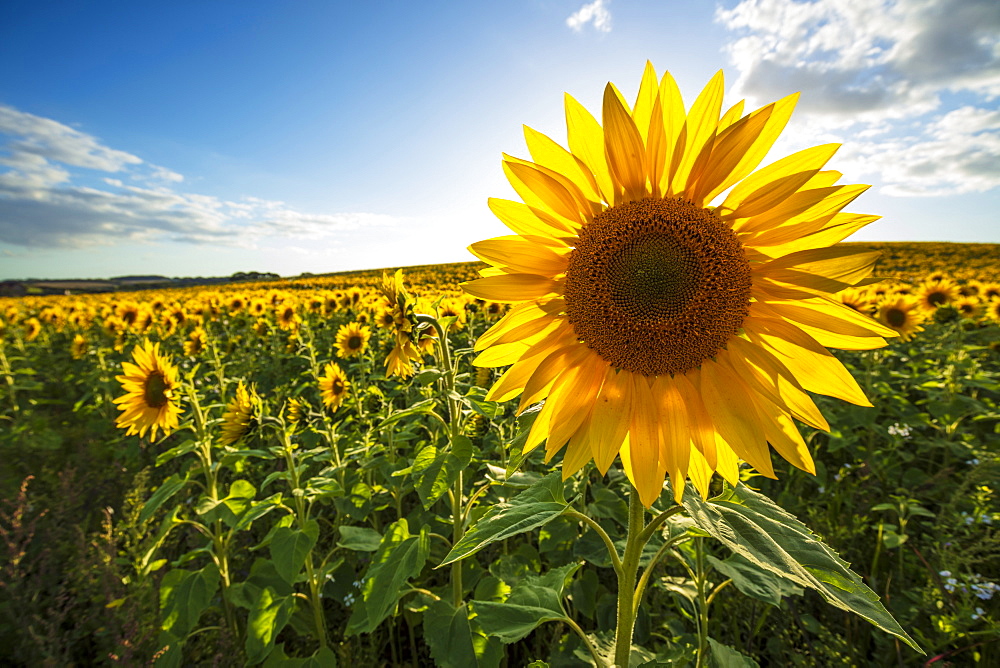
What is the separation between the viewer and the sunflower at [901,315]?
18.3 feet

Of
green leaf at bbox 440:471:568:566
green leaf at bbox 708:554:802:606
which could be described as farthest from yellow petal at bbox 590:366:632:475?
green leaf at bbox 708:554:802:606

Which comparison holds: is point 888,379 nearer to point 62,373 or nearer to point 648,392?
point 648,392

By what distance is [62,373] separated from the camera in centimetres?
961

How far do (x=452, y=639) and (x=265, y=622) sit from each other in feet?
3.30

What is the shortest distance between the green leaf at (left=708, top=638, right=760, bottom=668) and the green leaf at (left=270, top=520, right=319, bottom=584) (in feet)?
6.20

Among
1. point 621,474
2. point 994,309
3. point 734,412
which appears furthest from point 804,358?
point 994,309

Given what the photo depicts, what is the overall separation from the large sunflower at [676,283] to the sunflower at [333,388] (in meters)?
3.88

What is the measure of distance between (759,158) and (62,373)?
13.7 metres

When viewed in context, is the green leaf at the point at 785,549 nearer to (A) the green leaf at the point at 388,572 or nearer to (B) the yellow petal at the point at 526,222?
(B) the yellow petal at the point at 526,222

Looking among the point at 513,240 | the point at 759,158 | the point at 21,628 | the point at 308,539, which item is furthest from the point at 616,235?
the point at 21,628

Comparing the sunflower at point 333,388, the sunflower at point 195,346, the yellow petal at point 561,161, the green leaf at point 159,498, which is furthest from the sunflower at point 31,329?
the yellow petal at point 561,161

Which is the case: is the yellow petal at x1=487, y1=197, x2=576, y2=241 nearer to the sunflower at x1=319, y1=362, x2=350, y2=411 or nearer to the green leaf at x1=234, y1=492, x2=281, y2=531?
the green leaf at x1=234, y1=492, x2=281, y2=531

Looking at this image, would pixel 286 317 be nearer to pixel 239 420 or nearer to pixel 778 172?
pixel 239 420

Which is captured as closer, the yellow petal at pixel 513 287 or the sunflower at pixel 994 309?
the yellow petal at pixel 513 287
